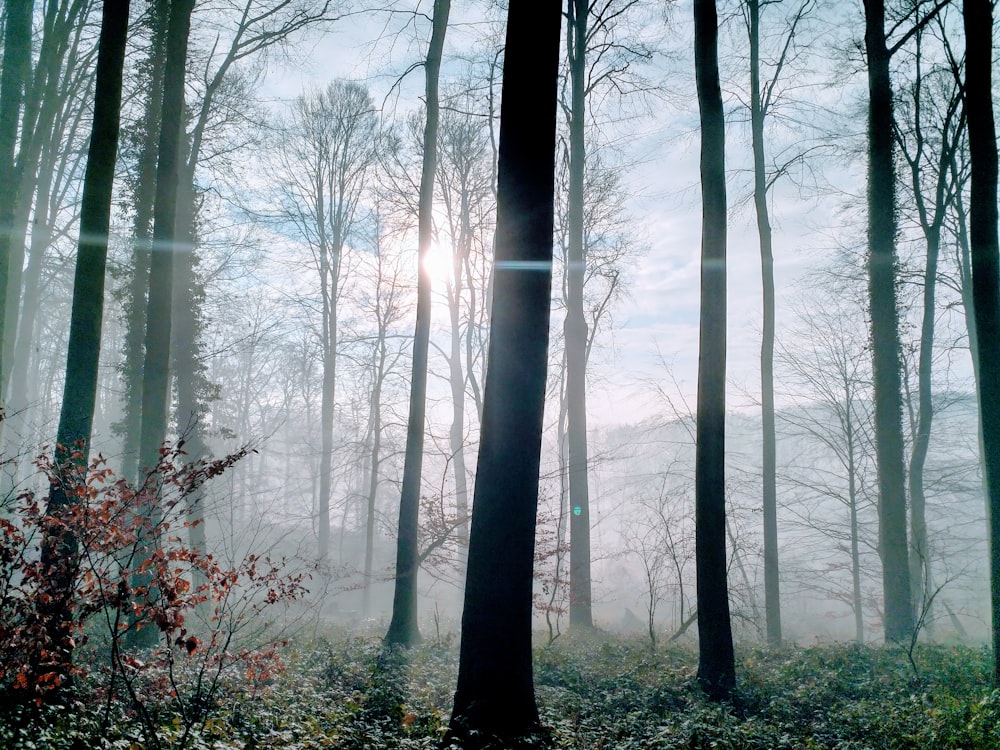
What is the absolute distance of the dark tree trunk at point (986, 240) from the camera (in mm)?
7491

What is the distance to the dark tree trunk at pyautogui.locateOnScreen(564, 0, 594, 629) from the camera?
43.3 ft

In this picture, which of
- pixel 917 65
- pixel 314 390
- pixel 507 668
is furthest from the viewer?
pixel 314 390

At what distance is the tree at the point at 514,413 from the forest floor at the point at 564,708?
1.55 ft

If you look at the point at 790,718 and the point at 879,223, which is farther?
the point at 879,223

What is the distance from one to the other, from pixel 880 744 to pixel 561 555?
794 centimetres

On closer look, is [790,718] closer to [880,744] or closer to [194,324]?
[880,744]

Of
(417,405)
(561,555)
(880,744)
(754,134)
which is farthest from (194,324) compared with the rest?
(880,744)

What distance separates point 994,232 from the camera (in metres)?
7.71

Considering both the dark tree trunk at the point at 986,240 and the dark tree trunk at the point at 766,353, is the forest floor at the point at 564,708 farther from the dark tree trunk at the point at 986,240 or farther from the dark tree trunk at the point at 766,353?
the dark tree trunk at the point at 766,353

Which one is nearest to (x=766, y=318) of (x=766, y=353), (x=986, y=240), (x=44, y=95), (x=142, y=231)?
(x=766, y=353)

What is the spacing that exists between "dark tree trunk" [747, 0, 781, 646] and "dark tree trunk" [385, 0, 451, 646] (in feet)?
22.2

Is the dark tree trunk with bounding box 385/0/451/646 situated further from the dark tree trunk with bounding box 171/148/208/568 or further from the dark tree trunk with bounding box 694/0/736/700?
the dark tree trunk with bounding box 171/148/208/568

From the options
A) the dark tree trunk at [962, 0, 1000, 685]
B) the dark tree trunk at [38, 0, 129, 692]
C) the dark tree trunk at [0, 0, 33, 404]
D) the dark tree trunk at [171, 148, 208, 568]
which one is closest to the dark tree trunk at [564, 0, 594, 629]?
the dark tree trunk at [962, 0, 1000, 685]

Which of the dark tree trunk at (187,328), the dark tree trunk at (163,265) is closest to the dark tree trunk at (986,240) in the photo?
the dark tree trunk at (163,265)
